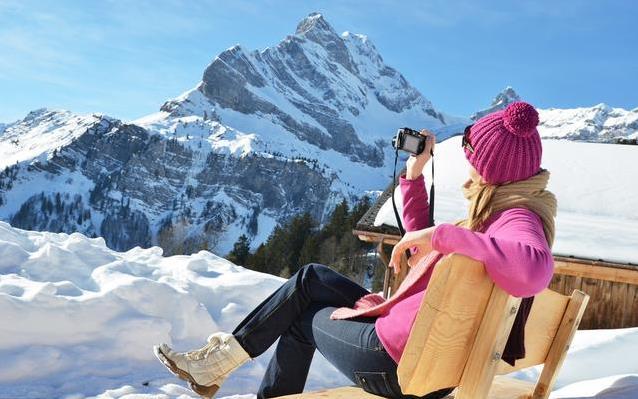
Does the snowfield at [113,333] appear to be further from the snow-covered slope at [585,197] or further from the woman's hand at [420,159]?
the snow-covered slope at [585,197]

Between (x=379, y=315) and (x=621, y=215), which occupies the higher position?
(x=621, y=215)

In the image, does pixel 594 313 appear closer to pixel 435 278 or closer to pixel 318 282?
pixel 318 282

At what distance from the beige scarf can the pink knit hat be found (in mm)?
37

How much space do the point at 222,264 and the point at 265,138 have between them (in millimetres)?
193688

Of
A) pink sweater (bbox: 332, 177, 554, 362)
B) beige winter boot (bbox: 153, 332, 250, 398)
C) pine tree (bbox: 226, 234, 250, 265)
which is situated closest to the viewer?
pink sweater (bbox: 332, 177, 554, 362)

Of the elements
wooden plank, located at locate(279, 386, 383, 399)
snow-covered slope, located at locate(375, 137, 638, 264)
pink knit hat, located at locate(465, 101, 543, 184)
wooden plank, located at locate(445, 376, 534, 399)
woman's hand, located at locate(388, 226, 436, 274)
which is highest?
snow-covered slope, located at locate(375, 137, 638, 264)

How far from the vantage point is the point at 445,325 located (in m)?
1.69

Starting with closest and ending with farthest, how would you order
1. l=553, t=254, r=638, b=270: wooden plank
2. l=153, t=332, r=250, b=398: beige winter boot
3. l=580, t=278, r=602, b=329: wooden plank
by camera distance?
l=153, t=332, r=250, b=398: beige winter boot < l=553, t=254, r=638, b=270: wooden plank < l=580, t=278, r=602, b=329: wooden plank

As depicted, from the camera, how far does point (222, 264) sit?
6.92 m

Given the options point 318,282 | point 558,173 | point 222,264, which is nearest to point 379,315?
point 318,282

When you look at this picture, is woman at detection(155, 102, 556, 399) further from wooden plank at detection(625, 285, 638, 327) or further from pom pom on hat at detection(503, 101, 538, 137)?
wooden plank at detection(625, 285, 638, 327)

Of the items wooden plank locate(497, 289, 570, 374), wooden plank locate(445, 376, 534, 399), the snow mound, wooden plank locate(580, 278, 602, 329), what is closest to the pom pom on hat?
wooden plank locate(497, 289, 570, 374)

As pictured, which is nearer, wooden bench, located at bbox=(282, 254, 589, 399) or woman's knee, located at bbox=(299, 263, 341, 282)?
wooden bench, located at bbox=(282, 254, 589, 399)

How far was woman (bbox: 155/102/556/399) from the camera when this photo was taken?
1675 mm
